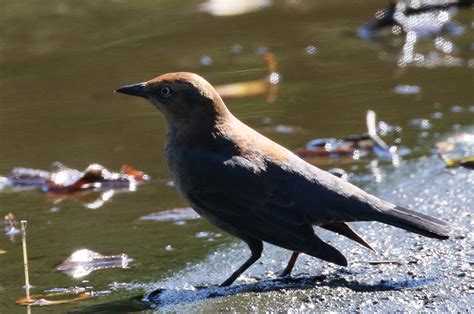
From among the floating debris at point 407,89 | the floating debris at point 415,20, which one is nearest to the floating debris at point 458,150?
the floating debris at point 407,89

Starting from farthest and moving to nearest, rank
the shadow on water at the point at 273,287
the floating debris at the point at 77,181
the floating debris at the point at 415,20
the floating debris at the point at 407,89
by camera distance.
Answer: the floating debris at the point at 415,20
the floating debris at the point at 407,89
the floating debris at the point at 77,181
the shadow on water at the point at 273,287

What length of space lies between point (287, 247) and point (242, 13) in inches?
293

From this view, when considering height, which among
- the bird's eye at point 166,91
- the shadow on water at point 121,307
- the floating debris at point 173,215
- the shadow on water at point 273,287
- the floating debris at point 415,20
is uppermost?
the bird's eye at point 166,91

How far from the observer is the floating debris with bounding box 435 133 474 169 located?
6.73 meters

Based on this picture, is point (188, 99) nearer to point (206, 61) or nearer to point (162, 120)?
point (162, 120)

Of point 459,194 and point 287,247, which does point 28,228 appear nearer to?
point 287,247

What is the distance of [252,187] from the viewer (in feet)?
17.6

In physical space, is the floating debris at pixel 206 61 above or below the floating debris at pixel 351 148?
above

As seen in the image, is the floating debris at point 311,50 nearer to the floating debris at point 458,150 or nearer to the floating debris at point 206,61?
the floating debris at point 206,61

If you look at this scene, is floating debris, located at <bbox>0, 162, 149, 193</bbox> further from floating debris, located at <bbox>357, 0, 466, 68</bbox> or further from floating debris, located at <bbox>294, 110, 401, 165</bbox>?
floating debris, located at <bbox>357, 0, 466, 68</bbox>

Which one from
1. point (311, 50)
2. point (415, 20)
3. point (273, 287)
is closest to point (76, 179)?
point (273, 287)

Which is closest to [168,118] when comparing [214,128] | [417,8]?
[214,128]

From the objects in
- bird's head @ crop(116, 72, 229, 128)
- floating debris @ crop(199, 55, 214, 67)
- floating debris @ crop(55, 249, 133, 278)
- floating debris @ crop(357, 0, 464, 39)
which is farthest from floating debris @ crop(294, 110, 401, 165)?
floating debris @ crop(357, 0, 464, 39)

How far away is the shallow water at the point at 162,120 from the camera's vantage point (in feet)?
18.0
